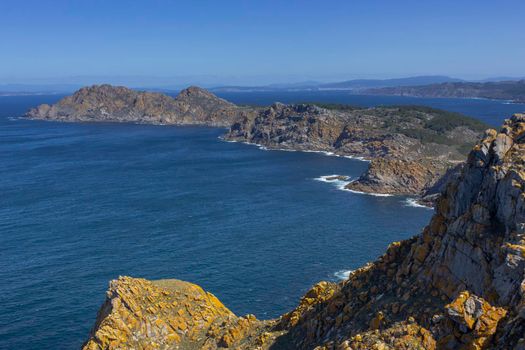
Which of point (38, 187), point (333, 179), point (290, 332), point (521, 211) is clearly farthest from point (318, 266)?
point (38, 187)

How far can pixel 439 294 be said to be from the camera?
35281 mm

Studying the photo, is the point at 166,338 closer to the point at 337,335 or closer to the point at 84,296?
the point at 337,335

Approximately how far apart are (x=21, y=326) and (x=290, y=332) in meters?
48.0

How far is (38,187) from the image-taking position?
564ft

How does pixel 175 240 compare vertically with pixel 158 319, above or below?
below

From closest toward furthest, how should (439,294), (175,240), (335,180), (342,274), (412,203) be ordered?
(439,294) → (342,274) → (175,240) → (412,203) → (335,180)

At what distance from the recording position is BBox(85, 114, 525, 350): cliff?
98.1 feet

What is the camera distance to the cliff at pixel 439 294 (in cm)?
2989

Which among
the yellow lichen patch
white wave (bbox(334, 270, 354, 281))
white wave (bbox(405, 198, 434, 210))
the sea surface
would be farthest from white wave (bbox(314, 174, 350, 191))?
the yellow lichen patch

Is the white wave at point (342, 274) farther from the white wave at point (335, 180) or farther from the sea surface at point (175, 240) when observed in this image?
the white wave at point (335, 180)

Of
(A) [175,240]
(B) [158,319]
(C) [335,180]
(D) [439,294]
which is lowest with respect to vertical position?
(A) [175,240]

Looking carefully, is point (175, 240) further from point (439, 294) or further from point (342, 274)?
point (439, 294)

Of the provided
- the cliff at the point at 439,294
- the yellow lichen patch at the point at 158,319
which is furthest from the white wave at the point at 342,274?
the cliff at the point at 439,294

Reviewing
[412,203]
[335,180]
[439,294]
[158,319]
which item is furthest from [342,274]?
[335,180]
